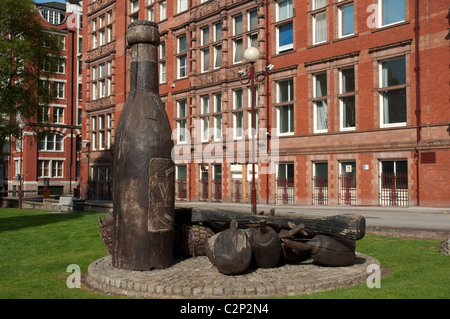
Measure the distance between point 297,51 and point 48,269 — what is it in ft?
69.4

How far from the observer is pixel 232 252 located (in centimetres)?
666

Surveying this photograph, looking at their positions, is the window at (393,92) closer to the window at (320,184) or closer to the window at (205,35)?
the window at (320,184)

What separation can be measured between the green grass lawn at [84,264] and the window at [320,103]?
540 inches

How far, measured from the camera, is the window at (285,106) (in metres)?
26.5

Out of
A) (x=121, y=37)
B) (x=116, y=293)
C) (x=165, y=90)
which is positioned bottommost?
(x=116, y=293)

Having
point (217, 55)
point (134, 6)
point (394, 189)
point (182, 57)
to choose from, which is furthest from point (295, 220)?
point (134, 6)

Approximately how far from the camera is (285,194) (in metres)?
26.4

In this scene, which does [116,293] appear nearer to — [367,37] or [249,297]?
[249,297]

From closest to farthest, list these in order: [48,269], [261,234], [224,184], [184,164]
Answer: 1. [261,234]
2. [48,269]
3. [224,184]
4. [184,164]

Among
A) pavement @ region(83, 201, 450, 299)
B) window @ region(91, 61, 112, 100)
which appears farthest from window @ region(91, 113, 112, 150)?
pavement @ region(83, 201, 450, 299)

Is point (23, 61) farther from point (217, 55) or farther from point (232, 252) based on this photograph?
point (232, 252)

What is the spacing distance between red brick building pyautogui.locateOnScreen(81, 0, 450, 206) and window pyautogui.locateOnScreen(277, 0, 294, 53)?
61 millimetres

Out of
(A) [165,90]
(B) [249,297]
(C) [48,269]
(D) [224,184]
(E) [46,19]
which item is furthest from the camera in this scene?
(E) [46,19]

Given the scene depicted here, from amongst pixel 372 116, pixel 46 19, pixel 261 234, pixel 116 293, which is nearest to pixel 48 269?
pixel 116 293
